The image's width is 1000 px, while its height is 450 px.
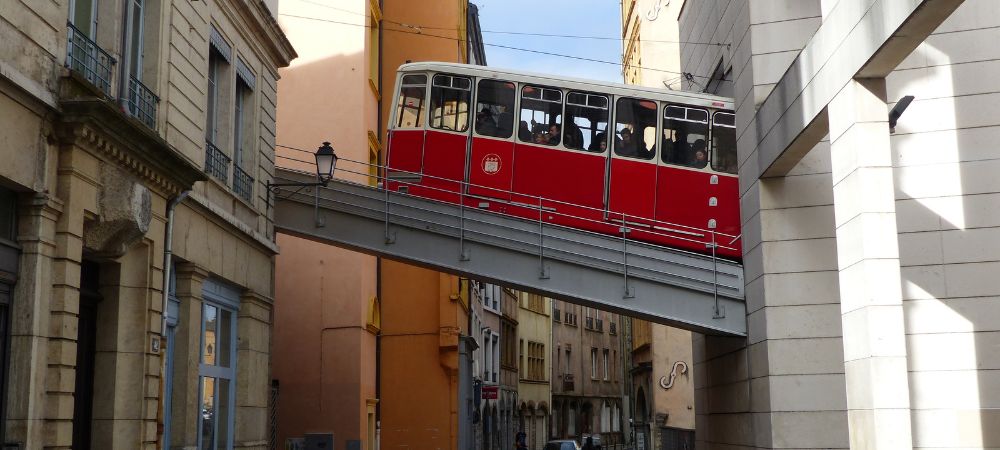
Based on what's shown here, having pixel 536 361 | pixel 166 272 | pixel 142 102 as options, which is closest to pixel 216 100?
pixel 142 102

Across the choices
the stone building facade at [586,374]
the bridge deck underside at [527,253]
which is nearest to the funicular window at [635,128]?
the bridge deck underside at [527,253]

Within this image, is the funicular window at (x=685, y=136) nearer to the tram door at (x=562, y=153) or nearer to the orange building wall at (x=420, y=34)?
the tram door at (x=562, y=153)

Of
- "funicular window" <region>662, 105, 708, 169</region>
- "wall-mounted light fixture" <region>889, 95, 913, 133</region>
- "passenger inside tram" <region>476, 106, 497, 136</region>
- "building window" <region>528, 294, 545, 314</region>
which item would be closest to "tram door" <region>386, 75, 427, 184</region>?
"passenger inside tram" <region>476, 106, 497, 136</region>

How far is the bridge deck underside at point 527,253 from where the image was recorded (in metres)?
16.5

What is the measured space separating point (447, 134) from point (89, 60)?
964 cm

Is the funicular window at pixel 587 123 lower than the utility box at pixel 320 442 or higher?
higher

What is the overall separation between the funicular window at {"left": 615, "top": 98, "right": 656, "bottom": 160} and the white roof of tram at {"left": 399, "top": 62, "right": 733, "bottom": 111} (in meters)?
0.17

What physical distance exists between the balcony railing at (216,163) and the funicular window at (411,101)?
5506 mm

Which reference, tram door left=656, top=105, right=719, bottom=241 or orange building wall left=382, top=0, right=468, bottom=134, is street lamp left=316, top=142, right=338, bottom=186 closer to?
tram door left=656, top=105, right=719, bottom=241

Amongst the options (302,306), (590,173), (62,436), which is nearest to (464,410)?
(302,306)

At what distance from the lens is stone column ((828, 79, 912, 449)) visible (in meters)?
10.6

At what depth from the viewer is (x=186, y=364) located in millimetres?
13328

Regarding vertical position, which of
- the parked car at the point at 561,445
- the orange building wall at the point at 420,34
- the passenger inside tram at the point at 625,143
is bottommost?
the parked car at the point at 561,445

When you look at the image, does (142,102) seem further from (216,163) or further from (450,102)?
(450,102)
